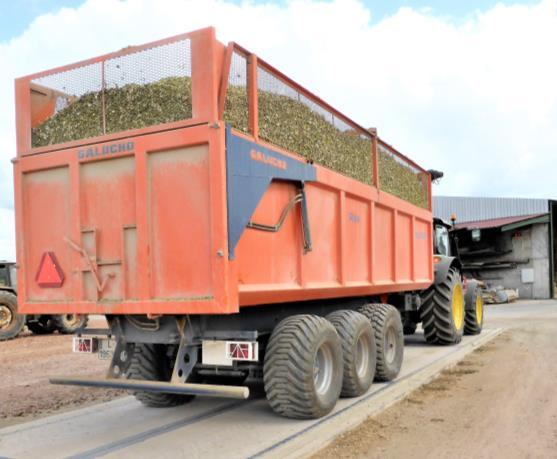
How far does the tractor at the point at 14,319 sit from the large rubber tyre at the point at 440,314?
332 inches

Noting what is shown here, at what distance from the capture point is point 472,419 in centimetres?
562

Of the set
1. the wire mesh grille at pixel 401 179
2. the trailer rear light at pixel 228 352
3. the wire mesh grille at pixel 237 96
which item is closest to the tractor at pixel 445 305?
the wire mesh grille at pixel 401 179

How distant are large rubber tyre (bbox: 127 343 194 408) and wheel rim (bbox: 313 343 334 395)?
1.62m

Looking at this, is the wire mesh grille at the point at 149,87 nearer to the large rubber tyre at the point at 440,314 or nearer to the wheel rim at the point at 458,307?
the large rubber tyre at the point at 440,314

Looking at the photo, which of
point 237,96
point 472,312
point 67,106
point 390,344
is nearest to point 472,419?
point 390,344

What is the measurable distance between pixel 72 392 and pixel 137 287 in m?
3.44

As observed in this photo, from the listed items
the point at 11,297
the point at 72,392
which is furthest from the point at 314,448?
the point at 11,297

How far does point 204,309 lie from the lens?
15.3ft

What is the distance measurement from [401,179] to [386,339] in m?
2.65

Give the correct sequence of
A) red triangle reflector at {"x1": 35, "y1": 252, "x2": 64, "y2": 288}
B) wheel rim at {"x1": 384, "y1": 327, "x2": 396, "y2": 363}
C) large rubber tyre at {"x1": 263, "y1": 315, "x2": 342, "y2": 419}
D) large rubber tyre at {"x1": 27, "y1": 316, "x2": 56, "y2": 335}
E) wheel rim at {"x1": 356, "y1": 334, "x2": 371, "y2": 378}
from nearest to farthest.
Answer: large rubber tyre at {"x1": 263, "y1": 315, "x2": 342, "y2": 419}, red triangle reflector at {"x1": 35, "y1": 252, "x2": 64, "y2": 288}, wheel rim at {"x1": 356, "y1": 334, "x2": 371, "y2": 378}, wheel rim at {"x1": 384, "y1": 327, "x2": 396, "y2": 363}, large rubber tyre at {"x1": 27, "y1": 316, "x2": 56, "y2": 335}

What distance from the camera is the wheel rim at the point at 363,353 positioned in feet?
22.0

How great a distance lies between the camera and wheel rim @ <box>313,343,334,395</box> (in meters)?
5.69

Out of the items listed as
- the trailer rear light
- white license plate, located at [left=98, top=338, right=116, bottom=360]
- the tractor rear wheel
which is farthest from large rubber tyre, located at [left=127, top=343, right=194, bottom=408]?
the tractor rear wheel

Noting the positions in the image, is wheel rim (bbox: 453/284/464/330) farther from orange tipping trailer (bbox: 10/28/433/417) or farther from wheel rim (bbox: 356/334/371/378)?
orange tipping trailer (bbox: 10/28/433/417)
